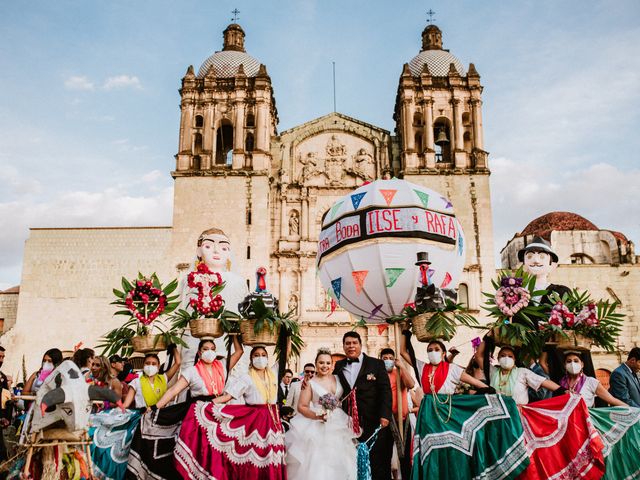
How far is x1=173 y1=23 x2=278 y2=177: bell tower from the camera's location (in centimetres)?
2267

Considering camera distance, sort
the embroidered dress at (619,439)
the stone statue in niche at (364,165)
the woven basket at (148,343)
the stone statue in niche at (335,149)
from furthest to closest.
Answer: the stone statue in niche at (335,149), the stone statue in niche at (364,165), the woven basket at (148,343), the embroidered dress at (619,439)

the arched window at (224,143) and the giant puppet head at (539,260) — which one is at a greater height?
the arched window at (224,143)

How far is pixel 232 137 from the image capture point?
969 inches

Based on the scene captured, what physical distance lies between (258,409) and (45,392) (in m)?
1.93

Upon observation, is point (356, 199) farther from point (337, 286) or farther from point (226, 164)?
point (226, 164)

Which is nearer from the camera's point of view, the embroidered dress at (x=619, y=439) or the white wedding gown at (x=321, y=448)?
the white wedding gown at (x=321, y=448)

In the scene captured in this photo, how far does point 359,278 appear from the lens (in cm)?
823

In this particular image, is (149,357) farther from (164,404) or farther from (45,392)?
(45,392)

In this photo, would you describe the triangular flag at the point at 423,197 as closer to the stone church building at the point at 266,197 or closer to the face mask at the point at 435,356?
the face mask at the point at 435,356

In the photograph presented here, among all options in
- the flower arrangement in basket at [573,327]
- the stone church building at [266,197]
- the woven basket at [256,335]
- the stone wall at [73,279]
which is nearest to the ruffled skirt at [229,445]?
the woven basket at [256,335]

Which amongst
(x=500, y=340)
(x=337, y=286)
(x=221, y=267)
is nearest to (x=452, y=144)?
(x=337, y=286)

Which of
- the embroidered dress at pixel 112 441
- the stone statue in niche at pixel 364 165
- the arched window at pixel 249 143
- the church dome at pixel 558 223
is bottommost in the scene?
the embroidered dress at pixel 112 441

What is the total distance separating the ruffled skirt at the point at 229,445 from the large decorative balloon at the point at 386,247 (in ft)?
9.63

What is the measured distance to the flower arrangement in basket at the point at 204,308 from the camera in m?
6.23
